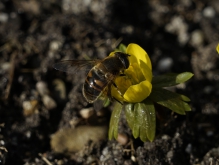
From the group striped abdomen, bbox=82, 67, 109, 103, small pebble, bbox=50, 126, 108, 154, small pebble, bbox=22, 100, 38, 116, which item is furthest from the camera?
small pebble, bbox=22, 100, 38, 116

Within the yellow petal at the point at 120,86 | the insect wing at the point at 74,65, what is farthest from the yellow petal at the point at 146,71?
the insect wing at the point at 74,65

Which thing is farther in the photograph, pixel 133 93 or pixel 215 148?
pixel 215 148

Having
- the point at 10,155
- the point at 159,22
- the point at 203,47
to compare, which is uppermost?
the point at 159,22

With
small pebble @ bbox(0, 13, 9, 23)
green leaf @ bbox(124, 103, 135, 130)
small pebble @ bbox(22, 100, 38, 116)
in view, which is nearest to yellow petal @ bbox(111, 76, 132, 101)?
green leaf @ bbox(124, 103, 135, 130)

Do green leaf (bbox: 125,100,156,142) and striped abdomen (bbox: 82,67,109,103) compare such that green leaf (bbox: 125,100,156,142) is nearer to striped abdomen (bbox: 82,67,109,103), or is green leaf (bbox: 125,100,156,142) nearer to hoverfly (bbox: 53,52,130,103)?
hoverfly (bbox: 53,52,130,103)

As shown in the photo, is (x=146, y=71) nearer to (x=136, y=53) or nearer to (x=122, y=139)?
(x=136, y=53)

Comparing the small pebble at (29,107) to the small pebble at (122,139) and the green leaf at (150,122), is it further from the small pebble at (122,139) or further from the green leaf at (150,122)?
the green leaf at (150,122)

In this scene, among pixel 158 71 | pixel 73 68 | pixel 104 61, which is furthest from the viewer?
pixel 158 71

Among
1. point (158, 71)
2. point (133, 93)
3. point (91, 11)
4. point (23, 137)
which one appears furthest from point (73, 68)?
point (91, 11)

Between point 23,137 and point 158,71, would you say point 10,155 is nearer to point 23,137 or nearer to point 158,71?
point 23,137
